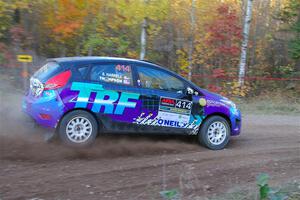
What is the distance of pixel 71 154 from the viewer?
7742 millimetres

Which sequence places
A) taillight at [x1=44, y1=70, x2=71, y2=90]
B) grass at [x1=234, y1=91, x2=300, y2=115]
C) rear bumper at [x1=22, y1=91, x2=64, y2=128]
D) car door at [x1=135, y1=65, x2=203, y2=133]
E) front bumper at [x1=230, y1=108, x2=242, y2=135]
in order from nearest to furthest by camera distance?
rear bumper at [x1=22, y1=91, x2=64, y2=128], taillight at [x1=44, y1=70, x2=71, y2=90], car door at [x1=135, y1=65, x2=203, y2=133], front bumper at [x1=230, y1=108, x2=242, y2=135], grass at [x1=234, y1=91, x2=300, y2=115]

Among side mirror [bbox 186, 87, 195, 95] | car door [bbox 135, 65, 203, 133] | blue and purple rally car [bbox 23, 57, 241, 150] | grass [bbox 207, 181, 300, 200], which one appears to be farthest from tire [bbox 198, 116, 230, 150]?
grass [bbox 207, 181, 300, 200]

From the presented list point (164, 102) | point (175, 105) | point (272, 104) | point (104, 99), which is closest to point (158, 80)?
point (164, 102)

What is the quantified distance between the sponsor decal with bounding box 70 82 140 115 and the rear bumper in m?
0.30

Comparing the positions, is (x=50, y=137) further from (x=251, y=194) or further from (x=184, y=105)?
(x=251, y=194)

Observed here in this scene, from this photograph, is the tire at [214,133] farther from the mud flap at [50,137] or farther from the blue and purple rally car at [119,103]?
the mud flap at [50,137]

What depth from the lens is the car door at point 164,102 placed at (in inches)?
343

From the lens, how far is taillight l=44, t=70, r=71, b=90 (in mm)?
8141

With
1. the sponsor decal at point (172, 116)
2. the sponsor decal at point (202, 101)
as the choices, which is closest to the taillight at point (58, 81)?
the sponsor decal at point (172, 116)

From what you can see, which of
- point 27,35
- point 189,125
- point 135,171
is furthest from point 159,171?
point 27,35

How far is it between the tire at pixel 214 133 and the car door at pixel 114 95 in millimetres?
1543

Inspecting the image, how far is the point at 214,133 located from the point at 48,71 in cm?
360

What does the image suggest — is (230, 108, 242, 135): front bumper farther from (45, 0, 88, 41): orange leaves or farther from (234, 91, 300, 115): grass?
(45, 0, 88, 41): orange leaves

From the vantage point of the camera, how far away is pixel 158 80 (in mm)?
8930
